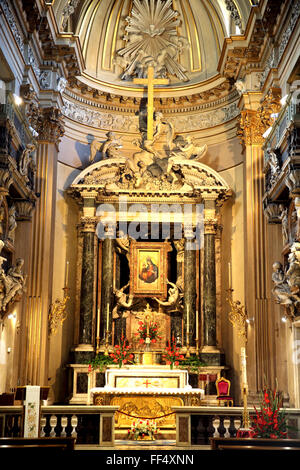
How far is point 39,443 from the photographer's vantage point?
644 cm

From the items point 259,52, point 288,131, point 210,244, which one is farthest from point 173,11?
point 288,131

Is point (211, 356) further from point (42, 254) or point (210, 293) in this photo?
point (42, 254)

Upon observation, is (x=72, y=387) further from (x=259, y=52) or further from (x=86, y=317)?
(x=259, y=52)

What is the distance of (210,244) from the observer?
49.4ft

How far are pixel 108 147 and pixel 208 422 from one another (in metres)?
8.75

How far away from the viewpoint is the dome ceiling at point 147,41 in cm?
1650

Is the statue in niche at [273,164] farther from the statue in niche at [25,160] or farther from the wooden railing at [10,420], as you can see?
the wooden railing at [10,420]

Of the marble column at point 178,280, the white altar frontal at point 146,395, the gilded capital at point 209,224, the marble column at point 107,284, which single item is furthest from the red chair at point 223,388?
the gilded capital at point 209,224

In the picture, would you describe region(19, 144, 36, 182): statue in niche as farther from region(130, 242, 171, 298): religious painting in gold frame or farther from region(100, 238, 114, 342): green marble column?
region(130, 242, 171, 298): religious painting in gold frame

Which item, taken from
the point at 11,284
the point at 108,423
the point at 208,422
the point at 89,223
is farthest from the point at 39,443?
the point at 89,223

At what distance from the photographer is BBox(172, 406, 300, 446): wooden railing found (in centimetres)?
912

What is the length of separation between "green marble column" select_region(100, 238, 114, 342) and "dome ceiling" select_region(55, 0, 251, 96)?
179 inches

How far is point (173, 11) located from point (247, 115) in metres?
4.47
